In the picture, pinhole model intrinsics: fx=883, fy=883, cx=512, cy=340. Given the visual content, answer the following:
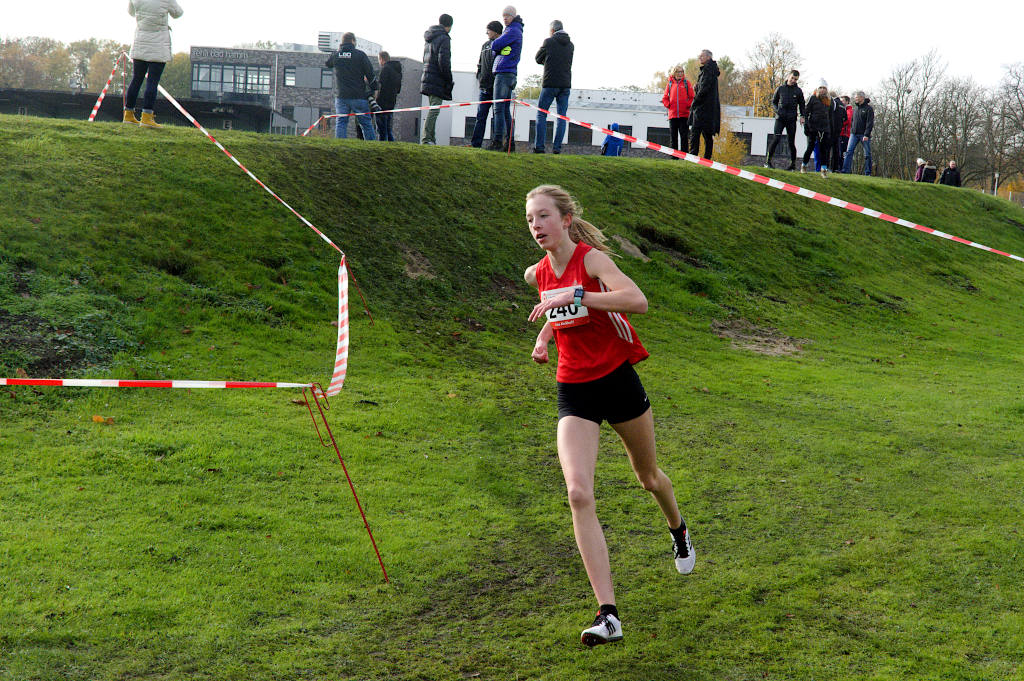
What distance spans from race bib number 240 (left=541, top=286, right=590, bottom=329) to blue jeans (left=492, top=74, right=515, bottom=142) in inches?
463

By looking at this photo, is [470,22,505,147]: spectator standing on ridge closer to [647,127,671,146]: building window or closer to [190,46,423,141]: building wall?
[647,127,671,146]: building window

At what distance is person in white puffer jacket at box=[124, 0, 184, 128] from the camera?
12453 mm

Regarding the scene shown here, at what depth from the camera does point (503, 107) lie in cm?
1616

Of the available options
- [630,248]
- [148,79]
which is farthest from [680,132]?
[148,79]

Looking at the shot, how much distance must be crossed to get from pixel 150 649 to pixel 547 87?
1373 centimetres

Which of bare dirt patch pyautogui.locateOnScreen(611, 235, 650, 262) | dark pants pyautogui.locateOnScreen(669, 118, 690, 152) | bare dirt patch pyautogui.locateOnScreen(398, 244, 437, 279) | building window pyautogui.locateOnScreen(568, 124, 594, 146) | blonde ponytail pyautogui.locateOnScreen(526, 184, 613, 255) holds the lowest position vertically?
bare dirt patch pyautogui.locateOnScreen(398, 244, 437, 279)

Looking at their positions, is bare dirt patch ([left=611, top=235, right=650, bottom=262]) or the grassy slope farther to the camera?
bare dirt patch ([left=611, top=235, right=650, bottom=262])

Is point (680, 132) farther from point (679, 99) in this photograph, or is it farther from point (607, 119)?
point (607, 119)

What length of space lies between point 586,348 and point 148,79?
36.1 feet

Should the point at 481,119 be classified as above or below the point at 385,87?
below

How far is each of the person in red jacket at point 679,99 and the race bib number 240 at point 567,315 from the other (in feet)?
45.4

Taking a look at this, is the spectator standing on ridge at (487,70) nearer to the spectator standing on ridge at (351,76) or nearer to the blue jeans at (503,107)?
the blue jeans at (503,107)

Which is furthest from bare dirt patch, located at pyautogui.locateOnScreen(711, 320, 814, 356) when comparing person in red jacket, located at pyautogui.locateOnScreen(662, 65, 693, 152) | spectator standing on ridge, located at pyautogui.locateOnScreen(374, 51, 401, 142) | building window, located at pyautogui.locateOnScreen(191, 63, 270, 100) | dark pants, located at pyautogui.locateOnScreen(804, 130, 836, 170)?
building window, located at pyautogui.locateOnScreen(191, 63, 270, 100)

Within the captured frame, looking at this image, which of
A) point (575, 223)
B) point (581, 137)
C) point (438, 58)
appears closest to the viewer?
point (575, 223)
